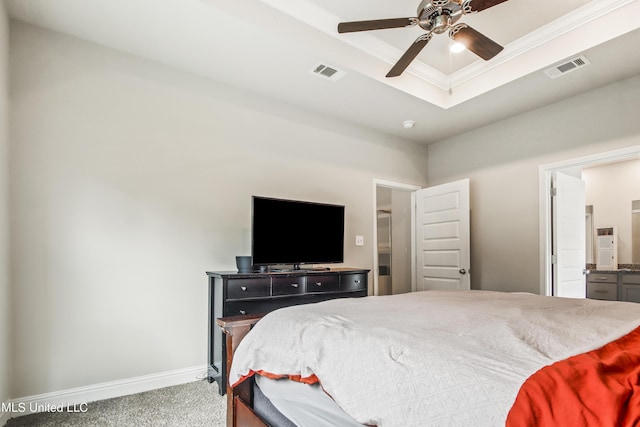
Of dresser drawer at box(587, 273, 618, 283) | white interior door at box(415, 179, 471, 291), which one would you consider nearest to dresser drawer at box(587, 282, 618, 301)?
dresser drawer at box(587, 273, 618, 283)

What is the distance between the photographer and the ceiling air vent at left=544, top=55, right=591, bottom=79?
289 centimetres

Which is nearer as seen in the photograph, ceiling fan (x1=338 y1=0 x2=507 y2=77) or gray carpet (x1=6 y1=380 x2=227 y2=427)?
ceiling fan (x1=338 y1=0 x2=507 y2=77)

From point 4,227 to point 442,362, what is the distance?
2.76 m

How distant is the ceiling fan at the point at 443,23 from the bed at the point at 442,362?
1716mm

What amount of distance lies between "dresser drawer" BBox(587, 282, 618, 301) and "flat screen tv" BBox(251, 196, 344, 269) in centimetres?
397

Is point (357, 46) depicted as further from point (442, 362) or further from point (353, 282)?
point (442, 362)

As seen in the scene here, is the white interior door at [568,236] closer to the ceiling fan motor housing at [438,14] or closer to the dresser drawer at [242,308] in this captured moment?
the ceiling fan motor housing at [438,14]

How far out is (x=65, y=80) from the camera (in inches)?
104

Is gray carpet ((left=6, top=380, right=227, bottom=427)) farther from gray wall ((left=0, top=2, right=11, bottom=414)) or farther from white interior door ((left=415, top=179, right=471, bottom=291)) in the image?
white interior door ((left=415, top=179, right=471, bottom=291))

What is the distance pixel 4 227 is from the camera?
2.27 metres

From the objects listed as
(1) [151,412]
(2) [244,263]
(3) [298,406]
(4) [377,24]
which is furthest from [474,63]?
(1) [151,412]

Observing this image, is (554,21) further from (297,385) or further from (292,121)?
(297,385)

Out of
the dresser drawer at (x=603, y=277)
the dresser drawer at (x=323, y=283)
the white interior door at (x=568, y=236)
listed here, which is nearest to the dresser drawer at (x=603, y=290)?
the dresser drawer at (x=603, y=277)

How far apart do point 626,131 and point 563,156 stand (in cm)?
54
